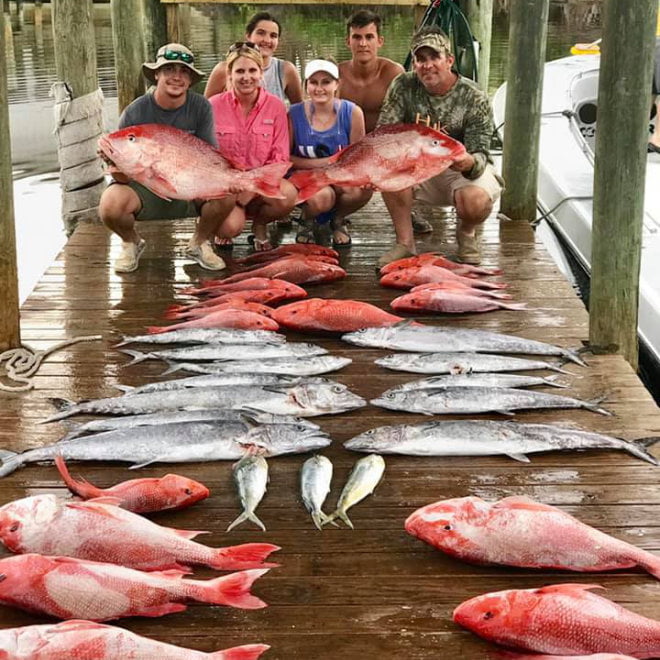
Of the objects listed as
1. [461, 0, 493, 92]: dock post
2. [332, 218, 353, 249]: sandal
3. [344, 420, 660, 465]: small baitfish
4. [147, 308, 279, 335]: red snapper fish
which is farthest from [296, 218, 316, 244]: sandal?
[461, 0, 493, 92]: dock post

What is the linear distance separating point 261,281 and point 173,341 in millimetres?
794

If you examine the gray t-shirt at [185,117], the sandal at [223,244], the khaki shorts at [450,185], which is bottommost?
the sandal at [223,244]

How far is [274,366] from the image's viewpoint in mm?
4871

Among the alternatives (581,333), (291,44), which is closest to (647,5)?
(581,333)

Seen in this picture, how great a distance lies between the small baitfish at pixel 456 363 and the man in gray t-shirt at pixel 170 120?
6.15ft

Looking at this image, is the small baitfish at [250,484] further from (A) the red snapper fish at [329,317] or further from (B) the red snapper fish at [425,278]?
(B) the red snapper fish at [425,278]

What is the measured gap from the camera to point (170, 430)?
4.16 meters

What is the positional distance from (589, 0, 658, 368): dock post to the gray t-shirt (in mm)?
2219

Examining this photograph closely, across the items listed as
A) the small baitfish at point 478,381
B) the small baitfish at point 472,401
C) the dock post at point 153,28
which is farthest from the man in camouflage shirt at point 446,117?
the dock post at point 153,28

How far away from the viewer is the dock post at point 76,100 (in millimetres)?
7496

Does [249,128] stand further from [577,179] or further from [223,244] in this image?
[577,179]

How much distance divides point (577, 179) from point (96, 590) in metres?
6.61

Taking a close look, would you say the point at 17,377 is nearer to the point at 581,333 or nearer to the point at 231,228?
the point at 231,228

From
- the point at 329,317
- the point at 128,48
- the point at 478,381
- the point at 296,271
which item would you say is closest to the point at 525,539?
the point at 478,381
